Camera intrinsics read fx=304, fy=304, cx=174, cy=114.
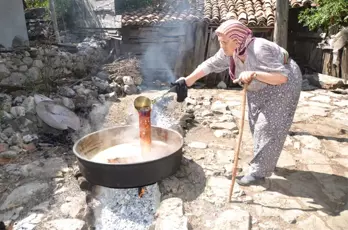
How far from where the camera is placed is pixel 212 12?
1199 cm

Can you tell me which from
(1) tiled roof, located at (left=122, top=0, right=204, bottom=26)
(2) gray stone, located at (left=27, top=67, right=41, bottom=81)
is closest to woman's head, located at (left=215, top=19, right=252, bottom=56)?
(2) gray stone, located at (left=27, top=67, right=41, bottom=81)

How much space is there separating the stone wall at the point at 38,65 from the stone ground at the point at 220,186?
269 cm

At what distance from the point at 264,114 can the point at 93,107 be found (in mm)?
4367

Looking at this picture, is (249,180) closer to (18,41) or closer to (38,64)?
(38,64)

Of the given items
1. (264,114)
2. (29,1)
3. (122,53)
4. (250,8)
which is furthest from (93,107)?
(29,1)

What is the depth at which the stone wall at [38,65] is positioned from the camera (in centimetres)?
689

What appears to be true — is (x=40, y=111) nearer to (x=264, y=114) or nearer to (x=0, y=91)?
(x=0, y=91)

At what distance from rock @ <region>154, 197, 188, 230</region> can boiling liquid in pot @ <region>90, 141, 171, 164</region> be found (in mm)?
828

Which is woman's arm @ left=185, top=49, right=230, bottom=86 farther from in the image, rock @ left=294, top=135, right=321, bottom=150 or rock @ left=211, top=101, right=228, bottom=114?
rock @ left=211, top=101, right=228, bottom=114

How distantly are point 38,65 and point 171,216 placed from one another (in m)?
6.21

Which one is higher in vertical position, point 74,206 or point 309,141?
point 74,206

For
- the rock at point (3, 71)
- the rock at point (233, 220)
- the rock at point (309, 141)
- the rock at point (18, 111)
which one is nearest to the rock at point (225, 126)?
the rock at point (309, 141)

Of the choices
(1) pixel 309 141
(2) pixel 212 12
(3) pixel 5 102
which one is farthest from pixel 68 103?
(2) pixel 212 12

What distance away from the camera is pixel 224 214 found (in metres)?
A: 3.09
